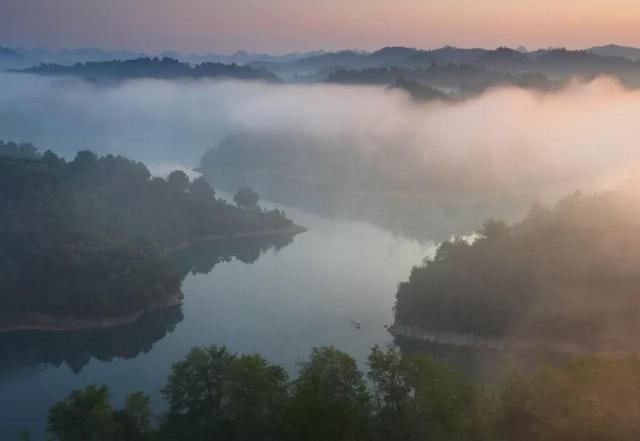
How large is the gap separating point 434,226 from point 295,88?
47101 millimetres

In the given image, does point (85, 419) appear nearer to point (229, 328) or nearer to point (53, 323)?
point (229, 328)

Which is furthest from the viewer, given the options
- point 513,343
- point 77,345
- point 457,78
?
point 457,78

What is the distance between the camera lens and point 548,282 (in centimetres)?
1619

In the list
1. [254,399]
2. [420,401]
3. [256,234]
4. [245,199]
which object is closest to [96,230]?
[256,234]

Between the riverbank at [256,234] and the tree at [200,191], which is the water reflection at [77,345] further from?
the tree at [200,191]

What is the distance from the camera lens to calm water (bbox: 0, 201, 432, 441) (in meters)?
14.5

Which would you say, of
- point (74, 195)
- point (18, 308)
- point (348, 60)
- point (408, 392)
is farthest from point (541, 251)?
point (348, 60)

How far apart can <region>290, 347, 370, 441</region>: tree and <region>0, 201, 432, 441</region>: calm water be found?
4.88 m

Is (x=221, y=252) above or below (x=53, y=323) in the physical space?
above

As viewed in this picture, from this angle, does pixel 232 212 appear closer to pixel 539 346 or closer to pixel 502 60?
pixel 539 346

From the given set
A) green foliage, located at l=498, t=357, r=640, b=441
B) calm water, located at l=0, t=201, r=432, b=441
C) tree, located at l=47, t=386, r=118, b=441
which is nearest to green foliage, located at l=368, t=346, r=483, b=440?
green foliage, located at l=498, t=357, r=640, b=441

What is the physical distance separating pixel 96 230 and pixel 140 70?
7183 centimetres

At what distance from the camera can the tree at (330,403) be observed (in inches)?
283

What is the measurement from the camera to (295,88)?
7325cm
